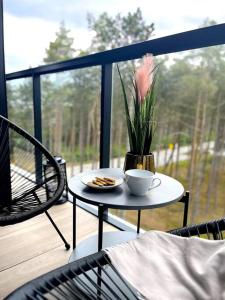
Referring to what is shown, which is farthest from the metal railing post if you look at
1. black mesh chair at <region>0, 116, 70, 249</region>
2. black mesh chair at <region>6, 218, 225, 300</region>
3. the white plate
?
black mesh chair at <region>6, 218, 225, 300</region>

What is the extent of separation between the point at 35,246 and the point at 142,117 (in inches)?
43.2

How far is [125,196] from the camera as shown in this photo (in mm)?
1041

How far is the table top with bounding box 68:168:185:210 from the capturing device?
96 centimetres

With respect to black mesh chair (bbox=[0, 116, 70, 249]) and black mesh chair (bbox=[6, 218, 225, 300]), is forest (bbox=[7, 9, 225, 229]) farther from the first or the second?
black mesh chair (bbox=[6, 218, 225, 300])

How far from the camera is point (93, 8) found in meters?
3.25

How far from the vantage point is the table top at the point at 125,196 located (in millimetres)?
960

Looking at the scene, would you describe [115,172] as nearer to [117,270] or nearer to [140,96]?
[140,96]

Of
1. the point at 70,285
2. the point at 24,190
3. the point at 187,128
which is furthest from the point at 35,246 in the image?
the point at 187,128

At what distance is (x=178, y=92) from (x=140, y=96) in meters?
0.58

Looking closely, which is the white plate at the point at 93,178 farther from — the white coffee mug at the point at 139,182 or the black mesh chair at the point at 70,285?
the black mesh chair at the point at 70,285

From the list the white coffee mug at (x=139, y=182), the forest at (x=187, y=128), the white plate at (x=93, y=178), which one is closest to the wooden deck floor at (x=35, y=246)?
the forest at (x=187, y=128)

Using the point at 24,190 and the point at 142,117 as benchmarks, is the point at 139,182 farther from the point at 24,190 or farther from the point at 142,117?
the point at 24,190


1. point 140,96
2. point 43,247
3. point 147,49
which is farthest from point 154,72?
point 43,247

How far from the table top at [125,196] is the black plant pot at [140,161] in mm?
100
